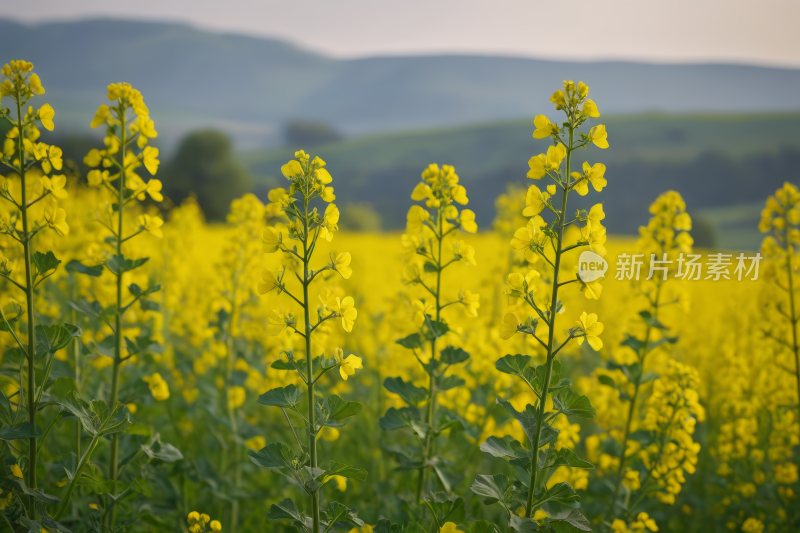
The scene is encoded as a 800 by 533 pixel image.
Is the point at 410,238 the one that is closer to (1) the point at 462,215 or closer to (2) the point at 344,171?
(1) the point at 462,215

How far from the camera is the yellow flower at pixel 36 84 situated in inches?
72.4

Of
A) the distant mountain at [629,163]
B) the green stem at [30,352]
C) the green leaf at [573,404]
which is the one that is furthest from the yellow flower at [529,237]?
the distant mountain at [629,163]

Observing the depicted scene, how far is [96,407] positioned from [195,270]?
5.92 meters

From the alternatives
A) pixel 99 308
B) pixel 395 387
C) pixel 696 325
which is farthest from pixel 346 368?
pixel 696 325

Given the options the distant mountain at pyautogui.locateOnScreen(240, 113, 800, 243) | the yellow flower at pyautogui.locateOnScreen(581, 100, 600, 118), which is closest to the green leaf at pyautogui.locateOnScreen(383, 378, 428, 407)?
the yellow flower at pyautogui.locateOnScreen(581, 100, 600, 118)

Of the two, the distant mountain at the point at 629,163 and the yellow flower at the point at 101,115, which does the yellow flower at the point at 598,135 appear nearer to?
the yellow flower at the point at 101,115

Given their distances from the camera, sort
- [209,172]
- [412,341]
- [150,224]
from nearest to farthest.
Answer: [412,341], [150,224], [209,172]

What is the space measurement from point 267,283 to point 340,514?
0.84 meters

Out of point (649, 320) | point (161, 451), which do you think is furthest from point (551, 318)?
point (161, 451)

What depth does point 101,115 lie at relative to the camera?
205cm

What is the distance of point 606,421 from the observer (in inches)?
138

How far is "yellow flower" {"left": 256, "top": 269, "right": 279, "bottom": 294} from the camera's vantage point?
1.64 metres

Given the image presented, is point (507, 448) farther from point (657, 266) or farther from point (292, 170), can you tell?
point (657, 266)

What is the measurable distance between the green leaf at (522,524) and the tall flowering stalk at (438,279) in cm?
50
